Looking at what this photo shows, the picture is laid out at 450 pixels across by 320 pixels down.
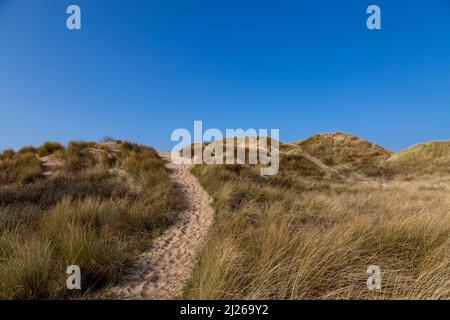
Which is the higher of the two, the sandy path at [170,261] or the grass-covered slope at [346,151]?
the grass-covered slope at [346,151]

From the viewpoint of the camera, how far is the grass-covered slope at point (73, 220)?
9.75 feet

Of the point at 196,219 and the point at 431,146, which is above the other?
the point at 431,146

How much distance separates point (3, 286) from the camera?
2.75 metres

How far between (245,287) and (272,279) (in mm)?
389

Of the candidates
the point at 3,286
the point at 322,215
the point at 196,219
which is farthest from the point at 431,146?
the point at 3,286

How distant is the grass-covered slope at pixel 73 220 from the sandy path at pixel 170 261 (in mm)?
238

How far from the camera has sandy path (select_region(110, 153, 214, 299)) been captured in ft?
10.5

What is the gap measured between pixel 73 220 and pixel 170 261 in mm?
1981

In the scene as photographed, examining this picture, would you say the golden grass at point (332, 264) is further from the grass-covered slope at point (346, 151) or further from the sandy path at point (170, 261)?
the grass-covered slope at point (346, 151)

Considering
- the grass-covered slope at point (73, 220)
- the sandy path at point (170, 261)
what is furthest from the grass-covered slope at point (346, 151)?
the sandy path at point (170, 261)

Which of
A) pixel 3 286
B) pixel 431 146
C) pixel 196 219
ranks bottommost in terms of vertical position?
pixel 196 219

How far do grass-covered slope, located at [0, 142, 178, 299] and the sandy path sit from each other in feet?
0.78
